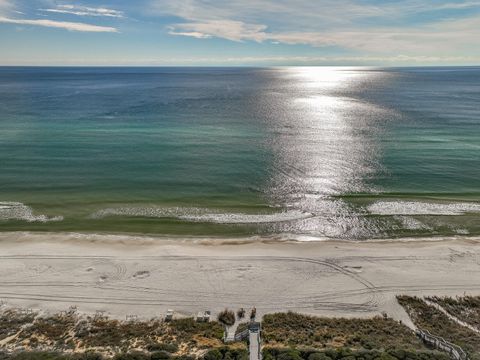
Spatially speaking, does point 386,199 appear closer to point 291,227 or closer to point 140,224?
point 291,227

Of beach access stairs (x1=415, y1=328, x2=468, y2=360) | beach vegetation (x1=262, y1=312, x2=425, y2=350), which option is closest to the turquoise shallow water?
beach vegetation (x1=262, y1=312, x2=425, y2=350)

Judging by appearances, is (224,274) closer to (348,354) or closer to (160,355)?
(160,355)

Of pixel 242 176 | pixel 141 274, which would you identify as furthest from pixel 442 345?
pixel 242 176

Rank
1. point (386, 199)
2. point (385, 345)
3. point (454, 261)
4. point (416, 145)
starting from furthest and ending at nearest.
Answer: point (416, 145)
point (386, 199)
point (454, 261)
point (385, 345)

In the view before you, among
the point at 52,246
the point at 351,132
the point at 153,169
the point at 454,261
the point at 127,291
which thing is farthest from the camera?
the point at 351,132

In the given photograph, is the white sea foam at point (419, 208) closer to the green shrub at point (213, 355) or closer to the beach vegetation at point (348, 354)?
the beach vegetation at point (348, 354)

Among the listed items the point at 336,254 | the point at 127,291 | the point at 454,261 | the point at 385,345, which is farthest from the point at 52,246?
the point at 454,261
